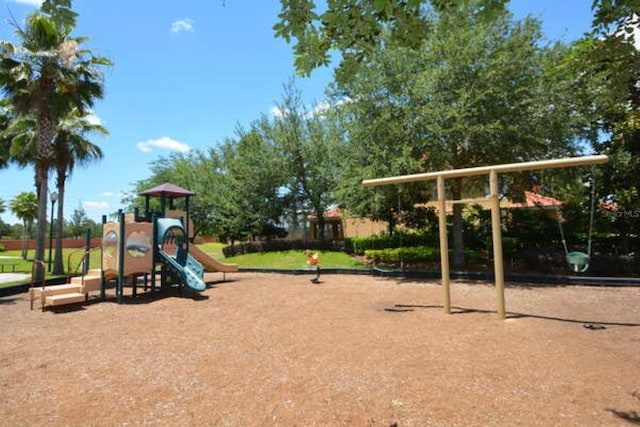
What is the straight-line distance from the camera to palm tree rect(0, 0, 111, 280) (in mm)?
13492

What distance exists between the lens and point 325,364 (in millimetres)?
5270

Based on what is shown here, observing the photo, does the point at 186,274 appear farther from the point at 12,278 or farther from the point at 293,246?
the point at 293,246

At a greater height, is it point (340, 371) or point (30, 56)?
point (30, 56)

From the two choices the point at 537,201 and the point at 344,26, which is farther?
the point at 537,201

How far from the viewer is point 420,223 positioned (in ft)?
71.9

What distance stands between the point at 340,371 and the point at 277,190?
19.6 meters

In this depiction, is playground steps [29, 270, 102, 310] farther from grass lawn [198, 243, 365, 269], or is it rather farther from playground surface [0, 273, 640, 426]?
grass lawn [198, 243, 365, 269]

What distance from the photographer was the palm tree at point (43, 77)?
1349cm

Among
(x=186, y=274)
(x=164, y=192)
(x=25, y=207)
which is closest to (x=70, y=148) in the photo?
(x=164, y=192)

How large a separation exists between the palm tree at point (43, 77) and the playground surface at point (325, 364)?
7691 mm

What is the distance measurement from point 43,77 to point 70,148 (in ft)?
16.8

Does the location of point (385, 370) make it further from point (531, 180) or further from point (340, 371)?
point (531, 180)

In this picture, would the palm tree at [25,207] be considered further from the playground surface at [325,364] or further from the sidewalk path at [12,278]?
the playground surface at [325,364]

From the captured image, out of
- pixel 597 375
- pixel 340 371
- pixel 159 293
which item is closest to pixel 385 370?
pixel 340 371
